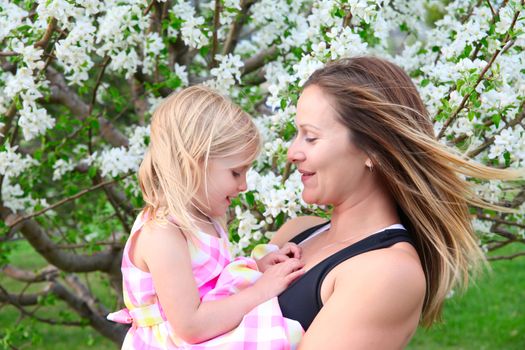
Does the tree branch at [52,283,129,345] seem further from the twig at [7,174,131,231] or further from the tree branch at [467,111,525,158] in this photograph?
the tree branch at [467,111,525,158]

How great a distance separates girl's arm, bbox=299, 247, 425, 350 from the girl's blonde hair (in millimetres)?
461

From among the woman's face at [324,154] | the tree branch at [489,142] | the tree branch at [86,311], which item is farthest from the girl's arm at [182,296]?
the tree branch at [86,311]

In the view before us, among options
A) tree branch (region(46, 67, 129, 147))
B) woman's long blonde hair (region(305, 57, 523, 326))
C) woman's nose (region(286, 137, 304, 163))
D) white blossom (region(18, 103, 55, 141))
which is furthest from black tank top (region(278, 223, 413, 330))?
tree branch (region(46, 67, 129, 147))

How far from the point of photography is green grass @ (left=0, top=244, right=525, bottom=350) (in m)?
7.20

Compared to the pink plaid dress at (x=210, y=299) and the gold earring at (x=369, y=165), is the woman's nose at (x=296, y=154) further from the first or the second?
the pink plaid dress at (x=210, y=299)

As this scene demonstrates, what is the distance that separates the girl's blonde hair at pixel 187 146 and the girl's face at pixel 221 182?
0.02 m

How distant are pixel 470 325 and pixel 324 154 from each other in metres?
5.64

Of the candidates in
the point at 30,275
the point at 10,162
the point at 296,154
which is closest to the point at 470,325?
the point at 30,275

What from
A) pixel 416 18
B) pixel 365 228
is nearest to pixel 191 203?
pixel 365 228

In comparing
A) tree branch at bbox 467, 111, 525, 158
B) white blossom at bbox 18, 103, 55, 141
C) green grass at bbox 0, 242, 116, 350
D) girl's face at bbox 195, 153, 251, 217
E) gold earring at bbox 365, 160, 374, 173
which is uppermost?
white blossom at bbox 18, 103, 55, 141

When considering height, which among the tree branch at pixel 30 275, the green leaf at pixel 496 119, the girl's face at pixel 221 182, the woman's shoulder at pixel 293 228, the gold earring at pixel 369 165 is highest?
the girl's face at pixel 221 182

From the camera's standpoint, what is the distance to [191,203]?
7.86ft

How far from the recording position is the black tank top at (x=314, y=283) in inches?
91.0

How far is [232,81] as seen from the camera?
3.86 meters
